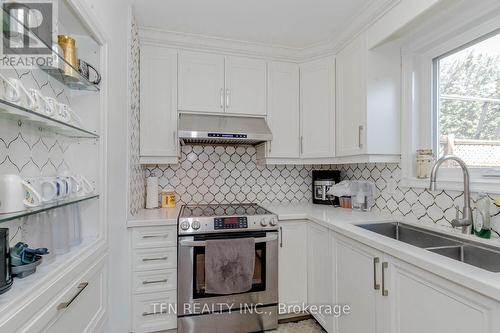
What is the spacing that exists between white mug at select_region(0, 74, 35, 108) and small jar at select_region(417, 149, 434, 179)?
7.03 feet

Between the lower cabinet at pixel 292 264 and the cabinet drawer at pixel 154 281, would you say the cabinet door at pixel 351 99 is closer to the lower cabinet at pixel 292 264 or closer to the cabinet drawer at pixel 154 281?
the lower cabinet at pixel 292 264

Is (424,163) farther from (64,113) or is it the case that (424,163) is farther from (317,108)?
(64,113)

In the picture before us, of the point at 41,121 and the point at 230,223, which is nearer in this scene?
the point at 41,121

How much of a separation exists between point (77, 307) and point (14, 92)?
0.88 meters

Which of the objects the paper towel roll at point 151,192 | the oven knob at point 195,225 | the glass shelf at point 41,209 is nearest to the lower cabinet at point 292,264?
the oven knob at point 195,225

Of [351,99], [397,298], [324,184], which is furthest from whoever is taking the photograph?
[324,184]

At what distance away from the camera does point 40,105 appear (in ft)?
2.87

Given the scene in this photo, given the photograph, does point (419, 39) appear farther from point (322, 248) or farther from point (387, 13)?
point (322, 248)

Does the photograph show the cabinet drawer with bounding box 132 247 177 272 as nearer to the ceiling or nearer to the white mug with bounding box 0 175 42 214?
the white mug with bounding box 0 175 42 214

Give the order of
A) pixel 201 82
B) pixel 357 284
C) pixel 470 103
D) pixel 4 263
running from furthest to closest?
pixel 201 82, pixel 470 103, pixel 357 284, pixel 4 263

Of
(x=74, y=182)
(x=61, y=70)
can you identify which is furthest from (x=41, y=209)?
(x=61, y=70)

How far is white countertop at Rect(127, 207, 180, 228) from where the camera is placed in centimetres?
174

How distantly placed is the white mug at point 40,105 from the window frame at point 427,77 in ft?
6.85

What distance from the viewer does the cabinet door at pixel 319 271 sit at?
5.85ft
